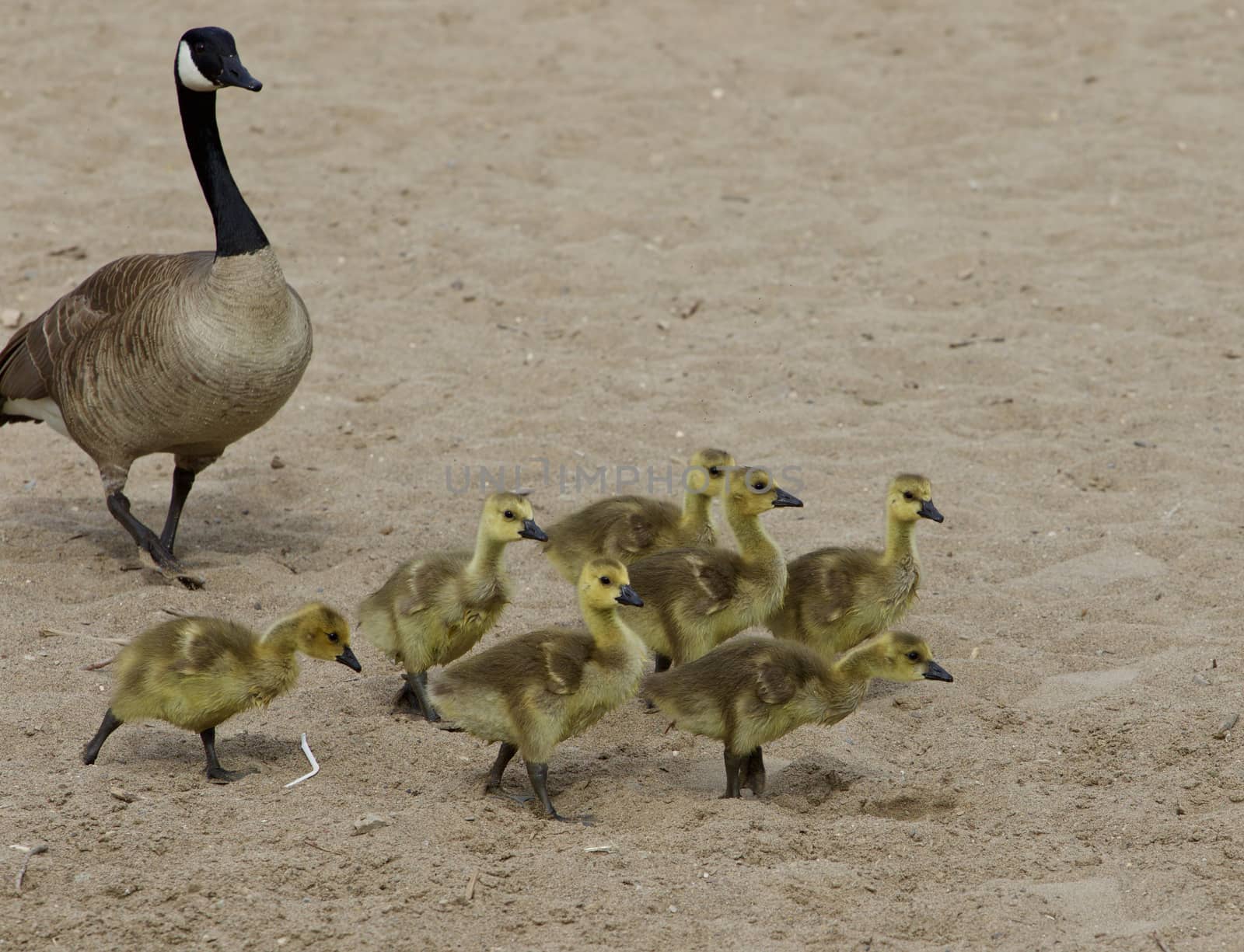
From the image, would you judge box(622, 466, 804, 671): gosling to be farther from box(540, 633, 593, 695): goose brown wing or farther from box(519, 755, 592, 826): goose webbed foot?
box(519, 755, 592, 826): goose webbed foot

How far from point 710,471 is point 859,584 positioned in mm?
768

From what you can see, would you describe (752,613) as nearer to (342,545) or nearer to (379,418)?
(342,545)

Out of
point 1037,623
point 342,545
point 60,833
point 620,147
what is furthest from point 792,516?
point 620,147

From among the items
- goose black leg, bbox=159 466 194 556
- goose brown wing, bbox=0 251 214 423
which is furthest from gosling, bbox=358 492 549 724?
goose brown wing, bbox=0 251 214 423

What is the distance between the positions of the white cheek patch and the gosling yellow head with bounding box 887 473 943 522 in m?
3.65

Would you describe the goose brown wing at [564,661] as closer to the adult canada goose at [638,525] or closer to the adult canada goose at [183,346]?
the adult canada goose at [638,525]

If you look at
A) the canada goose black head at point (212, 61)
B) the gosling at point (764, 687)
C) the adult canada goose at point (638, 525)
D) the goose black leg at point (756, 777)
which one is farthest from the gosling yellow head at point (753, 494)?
the canada goose black head at point (212, 61)

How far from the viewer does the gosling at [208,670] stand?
5.02 meters

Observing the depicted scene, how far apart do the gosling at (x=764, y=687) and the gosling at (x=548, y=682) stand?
0.20m

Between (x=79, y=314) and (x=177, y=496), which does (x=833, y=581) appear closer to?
(x=177, y=496)

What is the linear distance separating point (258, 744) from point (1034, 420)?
15.6 feet

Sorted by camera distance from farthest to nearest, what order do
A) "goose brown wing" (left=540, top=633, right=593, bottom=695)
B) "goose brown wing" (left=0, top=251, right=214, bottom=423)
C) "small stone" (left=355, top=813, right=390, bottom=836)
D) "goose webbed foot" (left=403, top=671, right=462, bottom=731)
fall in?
"goose brown wing" (left=0, top=251, right=214, bottom=423)
"goose webbed foot" (left=403, top=671, right=462, bottom=731)
"goose brown wing" (left=540, top=633, right=593, bottom=695)
"small stone" (left=355, top=813, right=390, bottom=836)

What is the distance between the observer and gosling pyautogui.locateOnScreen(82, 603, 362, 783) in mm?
5023

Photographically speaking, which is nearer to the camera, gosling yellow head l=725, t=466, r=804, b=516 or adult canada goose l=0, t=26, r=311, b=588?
gosling yellow head l=725, t=466, r=804, b=516
